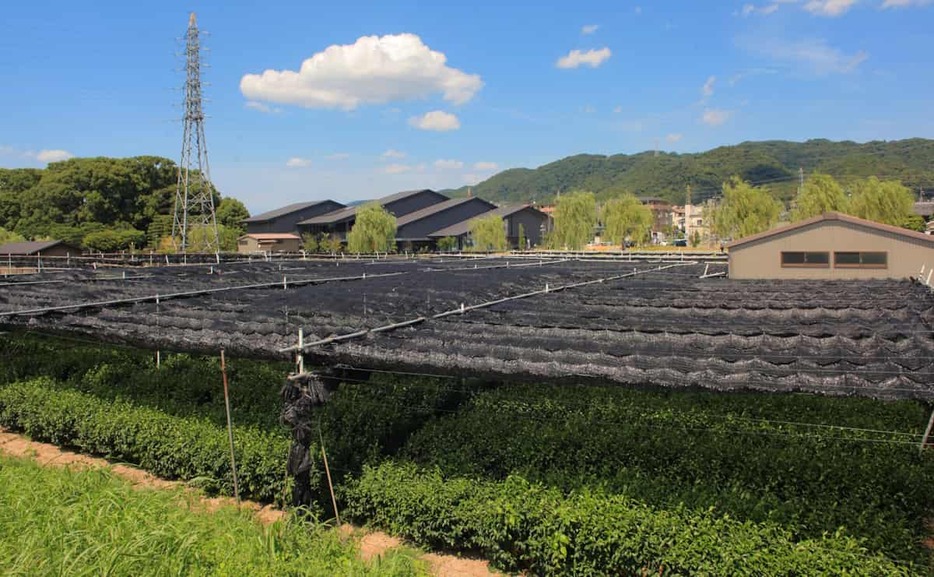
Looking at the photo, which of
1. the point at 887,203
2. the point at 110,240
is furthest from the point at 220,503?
the point at 110,240

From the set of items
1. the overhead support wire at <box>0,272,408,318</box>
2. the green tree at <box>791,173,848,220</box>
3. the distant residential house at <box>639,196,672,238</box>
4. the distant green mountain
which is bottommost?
the overhead support wire at <box>0,272,408,318</box>

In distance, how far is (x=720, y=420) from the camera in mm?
Result: 8031

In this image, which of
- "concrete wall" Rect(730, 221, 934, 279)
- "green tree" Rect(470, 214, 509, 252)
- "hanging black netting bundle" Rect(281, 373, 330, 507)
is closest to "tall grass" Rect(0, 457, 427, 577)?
"hanging black netting bundle" Rect(281, 373, 330, 507)

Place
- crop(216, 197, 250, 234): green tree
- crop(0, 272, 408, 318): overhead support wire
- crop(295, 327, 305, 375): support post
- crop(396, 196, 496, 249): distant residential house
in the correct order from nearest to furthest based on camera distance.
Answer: crop(295, 327, 305, 375): support post → crop(0, 272, 408, 318): overhead support wire → crop(396, 196, 496, 249): distant residential house → crop(216, 197, 250, 234): green tree

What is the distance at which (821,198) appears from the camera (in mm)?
39375

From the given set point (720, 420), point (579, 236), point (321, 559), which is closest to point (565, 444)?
point (720, 420)

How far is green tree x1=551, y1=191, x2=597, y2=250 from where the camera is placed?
54375mm

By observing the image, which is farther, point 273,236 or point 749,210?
point 273,236

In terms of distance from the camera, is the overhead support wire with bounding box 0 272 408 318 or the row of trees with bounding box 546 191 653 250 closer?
the overhead support wire with bounding box 0 272 408 318

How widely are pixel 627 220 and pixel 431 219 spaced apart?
65.1 ft

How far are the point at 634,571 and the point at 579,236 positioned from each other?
5039 cm

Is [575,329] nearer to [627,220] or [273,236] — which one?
[627,220]

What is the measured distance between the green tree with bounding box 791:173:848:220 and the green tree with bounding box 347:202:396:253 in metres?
31.7

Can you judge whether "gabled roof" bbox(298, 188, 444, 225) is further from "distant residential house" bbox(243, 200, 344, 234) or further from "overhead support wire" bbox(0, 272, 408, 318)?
"overhead support wire" bbox(0, 272, 408, 318)
